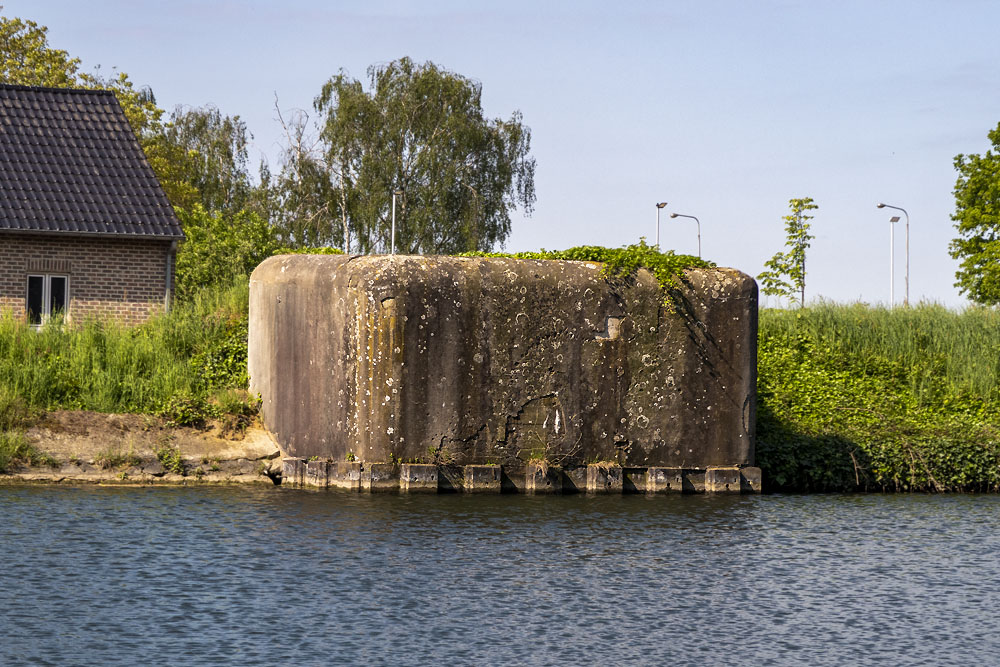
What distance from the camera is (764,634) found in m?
8.97

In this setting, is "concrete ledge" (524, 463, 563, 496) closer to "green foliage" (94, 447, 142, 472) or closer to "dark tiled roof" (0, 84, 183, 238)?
"green foliage" (94, 447, 142, 472)

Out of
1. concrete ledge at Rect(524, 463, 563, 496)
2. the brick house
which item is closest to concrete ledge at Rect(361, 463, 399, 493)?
concrete ledge at Rect(524, 463, 563, 496)

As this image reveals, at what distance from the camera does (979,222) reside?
139 ft

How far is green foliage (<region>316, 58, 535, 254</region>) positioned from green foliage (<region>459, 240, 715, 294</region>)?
28422 millimetres

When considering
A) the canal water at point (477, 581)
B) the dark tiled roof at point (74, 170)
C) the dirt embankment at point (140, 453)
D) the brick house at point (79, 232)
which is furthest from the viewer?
the dark tiled roof at point (74, 170)

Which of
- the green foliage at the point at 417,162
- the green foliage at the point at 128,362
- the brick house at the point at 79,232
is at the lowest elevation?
the green foliage at the point at 128,362

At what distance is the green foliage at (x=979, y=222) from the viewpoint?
4131 cm

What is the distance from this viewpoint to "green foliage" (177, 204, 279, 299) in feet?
90.0

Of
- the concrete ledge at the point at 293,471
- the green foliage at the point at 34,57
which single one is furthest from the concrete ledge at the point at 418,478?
the green foliage at the point at 34,57

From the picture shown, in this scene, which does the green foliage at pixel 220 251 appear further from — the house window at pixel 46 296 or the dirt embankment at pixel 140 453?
the dirt embankment at pixel 140 453

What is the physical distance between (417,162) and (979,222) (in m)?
20.1

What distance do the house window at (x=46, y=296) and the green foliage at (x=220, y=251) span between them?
3147mm

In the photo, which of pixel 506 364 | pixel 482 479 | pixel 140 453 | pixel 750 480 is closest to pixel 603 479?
pixel 482 479

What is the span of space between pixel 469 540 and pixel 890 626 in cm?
448
